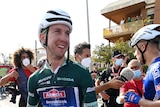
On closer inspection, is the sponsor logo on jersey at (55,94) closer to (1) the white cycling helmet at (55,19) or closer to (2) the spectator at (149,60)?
(1) the white cycling helmet at (55,19)

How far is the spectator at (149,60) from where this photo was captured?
2.41 metres

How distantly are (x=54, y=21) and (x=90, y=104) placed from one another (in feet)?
2.72

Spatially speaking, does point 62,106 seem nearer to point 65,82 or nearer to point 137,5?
point 65,82

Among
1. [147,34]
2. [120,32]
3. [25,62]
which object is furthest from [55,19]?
[120,32]

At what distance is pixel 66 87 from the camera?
7.01 feet

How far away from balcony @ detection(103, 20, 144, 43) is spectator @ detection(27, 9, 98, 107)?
924 inches

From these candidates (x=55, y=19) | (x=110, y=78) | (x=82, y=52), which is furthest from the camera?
(x=110, y=78)

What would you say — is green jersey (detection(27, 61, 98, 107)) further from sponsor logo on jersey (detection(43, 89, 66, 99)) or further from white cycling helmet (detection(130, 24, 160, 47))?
white cycling helmet (detection(130, 24, 160, 47))

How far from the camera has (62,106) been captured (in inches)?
84.3

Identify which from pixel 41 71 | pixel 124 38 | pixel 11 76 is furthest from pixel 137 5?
pixel 41 71

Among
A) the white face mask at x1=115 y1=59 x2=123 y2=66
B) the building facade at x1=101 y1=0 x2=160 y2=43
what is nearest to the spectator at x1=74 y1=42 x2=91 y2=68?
the white face mask at x1=115 y1=59 x2=123 y2=66

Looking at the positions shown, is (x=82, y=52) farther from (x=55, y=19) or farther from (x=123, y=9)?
(x=123, y=9)

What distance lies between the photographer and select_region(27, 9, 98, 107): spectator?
208 centimetres

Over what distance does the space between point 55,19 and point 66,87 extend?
641 mm
